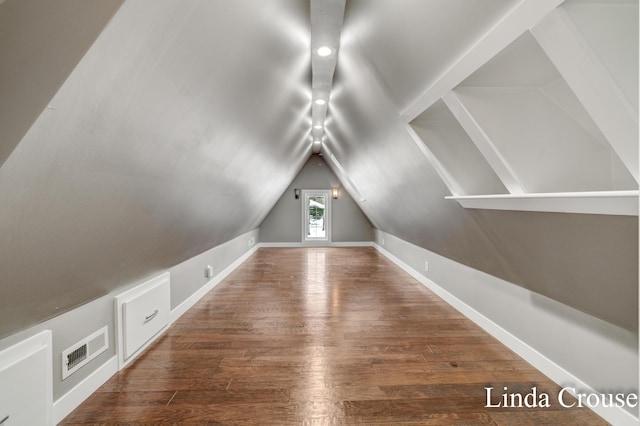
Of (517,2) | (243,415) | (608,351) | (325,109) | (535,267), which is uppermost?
(325,109)

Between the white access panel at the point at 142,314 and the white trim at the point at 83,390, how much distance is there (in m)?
0.09

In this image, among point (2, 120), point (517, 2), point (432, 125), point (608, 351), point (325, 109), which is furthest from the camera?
point (325, 109)

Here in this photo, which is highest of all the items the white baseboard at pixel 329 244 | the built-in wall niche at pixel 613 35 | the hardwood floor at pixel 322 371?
the built-in wall niche at pixel 613 35

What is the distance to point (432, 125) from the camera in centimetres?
187

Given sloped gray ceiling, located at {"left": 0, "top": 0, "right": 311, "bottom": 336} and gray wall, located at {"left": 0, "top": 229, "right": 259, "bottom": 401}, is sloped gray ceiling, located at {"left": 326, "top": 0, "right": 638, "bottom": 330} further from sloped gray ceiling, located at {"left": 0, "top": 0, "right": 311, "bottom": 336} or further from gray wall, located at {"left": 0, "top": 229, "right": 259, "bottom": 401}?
gray wall, located at {"left": 0, "top": 229, "right": 259, "bottom": 401}

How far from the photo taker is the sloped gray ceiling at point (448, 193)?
3.76 ft

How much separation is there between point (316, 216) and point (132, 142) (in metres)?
6.53

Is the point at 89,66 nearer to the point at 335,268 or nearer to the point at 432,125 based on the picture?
the point at 432,125

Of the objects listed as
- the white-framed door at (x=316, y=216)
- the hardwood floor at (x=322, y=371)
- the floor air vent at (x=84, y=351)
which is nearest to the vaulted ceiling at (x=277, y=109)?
the floor air vent at (x=84, y=351)

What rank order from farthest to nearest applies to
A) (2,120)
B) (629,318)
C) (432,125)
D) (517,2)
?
1. (432,125)
2. (629,318)
3. (517,2)
4. (2,120)

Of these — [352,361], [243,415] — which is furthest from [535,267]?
[243,415]

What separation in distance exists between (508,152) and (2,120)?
179 centimetres

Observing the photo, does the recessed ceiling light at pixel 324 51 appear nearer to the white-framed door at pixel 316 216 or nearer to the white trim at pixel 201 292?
the white trim at pixel 201 292

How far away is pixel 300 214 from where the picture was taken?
23.8 ft
